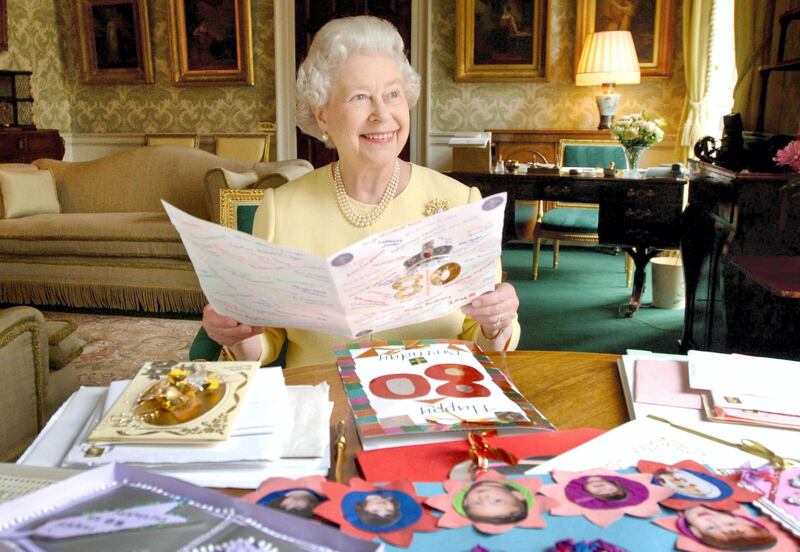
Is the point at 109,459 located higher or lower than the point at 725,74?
lower

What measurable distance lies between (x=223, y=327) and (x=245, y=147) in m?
5.68

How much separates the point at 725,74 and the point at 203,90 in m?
4.82

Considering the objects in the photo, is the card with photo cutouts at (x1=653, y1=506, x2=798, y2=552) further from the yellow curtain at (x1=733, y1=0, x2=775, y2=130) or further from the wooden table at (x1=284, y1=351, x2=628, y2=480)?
the yellow curtain at (x1=733, y1=0, x2=775, y2=130)

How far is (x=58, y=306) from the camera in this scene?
449 cm

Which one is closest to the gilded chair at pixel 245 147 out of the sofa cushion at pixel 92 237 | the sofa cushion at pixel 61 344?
the sofa cushion at pixel 92 237

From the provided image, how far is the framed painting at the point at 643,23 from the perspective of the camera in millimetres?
5559

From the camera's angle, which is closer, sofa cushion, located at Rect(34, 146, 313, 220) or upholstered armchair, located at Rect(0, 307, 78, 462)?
upholstered armchair, located at Rect(0, 307, 78, 462)

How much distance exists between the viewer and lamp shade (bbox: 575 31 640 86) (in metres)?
5.28

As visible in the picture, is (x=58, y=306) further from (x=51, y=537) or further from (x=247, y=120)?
(x=51, y=537)

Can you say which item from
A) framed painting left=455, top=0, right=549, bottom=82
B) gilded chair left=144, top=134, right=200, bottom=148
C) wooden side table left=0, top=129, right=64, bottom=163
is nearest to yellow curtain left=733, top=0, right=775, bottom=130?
framed painting left=455, top=0, right=549, bottom=82

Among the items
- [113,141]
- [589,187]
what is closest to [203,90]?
[113,141]

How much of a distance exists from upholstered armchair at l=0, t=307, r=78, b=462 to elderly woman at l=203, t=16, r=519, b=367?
1.03m

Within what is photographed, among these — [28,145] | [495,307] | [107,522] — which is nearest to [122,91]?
[28,145]

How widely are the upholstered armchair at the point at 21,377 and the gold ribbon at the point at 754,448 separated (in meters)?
1.86
